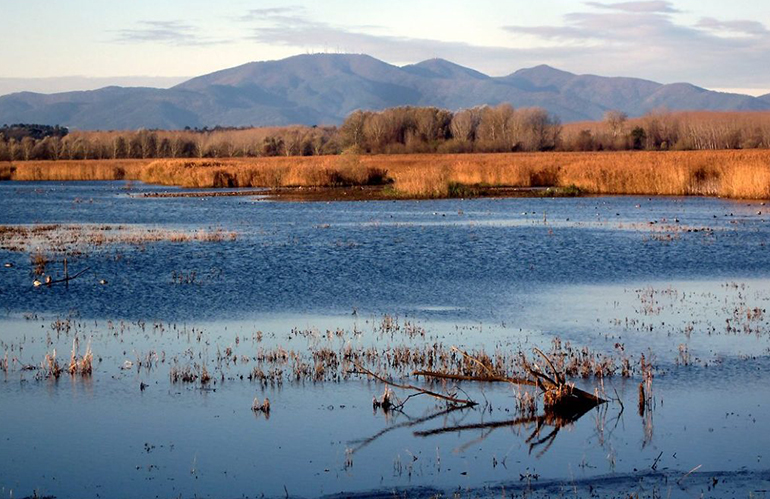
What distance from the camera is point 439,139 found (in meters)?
115

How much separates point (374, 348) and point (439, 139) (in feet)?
331

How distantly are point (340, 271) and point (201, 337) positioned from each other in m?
8.61

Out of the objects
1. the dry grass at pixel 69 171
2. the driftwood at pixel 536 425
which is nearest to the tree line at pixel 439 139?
the dry grass at pixel 69 171

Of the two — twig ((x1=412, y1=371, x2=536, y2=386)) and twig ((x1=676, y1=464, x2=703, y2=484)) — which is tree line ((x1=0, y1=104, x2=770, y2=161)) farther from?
twig ((x1=676, y1=464, x2=703, y2=484))

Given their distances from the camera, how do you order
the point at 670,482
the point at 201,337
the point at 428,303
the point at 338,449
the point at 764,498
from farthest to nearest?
the point at 428,303 < the point at 201,337 < the point at 338,449 < the point at 670,482 < the point at 764,498

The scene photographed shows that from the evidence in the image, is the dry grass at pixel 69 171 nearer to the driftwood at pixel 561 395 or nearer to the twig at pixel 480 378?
the twig at pixel 480 378

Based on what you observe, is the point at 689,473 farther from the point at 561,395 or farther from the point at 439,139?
the point at 439,139

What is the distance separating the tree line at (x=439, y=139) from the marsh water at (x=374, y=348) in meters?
81.3

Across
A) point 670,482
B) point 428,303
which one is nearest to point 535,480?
point 670,482

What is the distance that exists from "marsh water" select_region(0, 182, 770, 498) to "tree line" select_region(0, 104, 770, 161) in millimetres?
81342

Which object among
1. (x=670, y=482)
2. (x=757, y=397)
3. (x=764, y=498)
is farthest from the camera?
(x=757, y=397)

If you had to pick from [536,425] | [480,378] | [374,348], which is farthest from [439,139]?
[536,425]

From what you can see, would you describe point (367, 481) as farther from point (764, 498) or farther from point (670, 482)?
point (764, 498)

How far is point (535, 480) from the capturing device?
32.1ft
